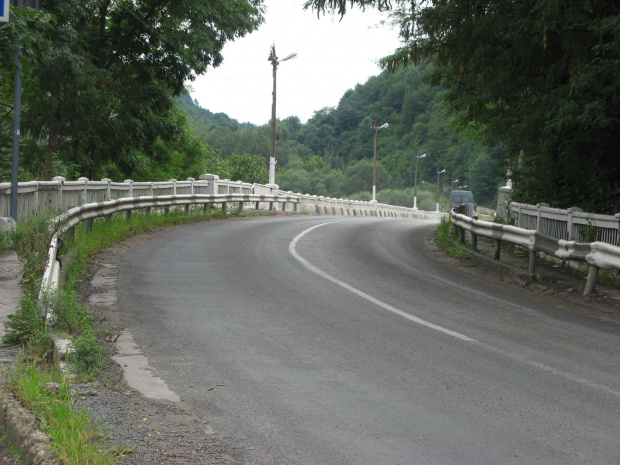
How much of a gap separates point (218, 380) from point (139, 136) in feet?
88.4

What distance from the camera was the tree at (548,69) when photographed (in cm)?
1249

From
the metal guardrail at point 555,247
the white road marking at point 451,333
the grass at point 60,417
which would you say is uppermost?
the metal guardrail at point 555,247

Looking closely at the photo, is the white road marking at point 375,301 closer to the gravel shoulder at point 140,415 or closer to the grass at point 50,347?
the gravel shoulder at point 140,415

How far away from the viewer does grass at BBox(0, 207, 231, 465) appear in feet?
14.3

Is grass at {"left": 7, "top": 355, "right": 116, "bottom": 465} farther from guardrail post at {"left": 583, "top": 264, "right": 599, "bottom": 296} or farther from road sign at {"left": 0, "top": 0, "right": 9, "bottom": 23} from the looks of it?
guardrail post at {"left": 583, "top": 264, "right": 599, "bottom": 296}

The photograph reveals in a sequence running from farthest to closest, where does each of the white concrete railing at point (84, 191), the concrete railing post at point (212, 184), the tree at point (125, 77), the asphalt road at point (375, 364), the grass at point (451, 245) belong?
1. the tree at point (125, 77)
2. the concrete railing post at point (212, 184)
3. the grass at point (451, 245)
4. the white concrete railing at point (84, 191)
5. the asphalt road at point (375, 364)

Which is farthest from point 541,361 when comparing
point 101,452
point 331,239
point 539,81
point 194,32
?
point 194,32

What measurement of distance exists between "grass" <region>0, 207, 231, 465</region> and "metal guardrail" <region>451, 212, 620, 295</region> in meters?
6.92

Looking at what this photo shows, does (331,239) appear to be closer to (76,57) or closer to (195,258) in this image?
(195,258)

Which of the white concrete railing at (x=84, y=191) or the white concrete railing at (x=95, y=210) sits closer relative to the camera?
the white concrete railing at (x=95, y=210)

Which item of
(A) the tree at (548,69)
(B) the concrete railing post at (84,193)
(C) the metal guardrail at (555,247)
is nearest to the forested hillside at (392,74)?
(A) the tree at (548,69)

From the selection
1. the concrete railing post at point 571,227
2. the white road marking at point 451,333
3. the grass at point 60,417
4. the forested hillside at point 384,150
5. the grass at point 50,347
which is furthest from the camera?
the forested hillside at point 384,150

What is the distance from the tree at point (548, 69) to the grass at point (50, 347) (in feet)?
26.3

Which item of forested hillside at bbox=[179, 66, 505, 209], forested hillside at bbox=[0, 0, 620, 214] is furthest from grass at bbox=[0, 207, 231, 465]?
forested hillside at bbox=[179, 66, 505, 209]
